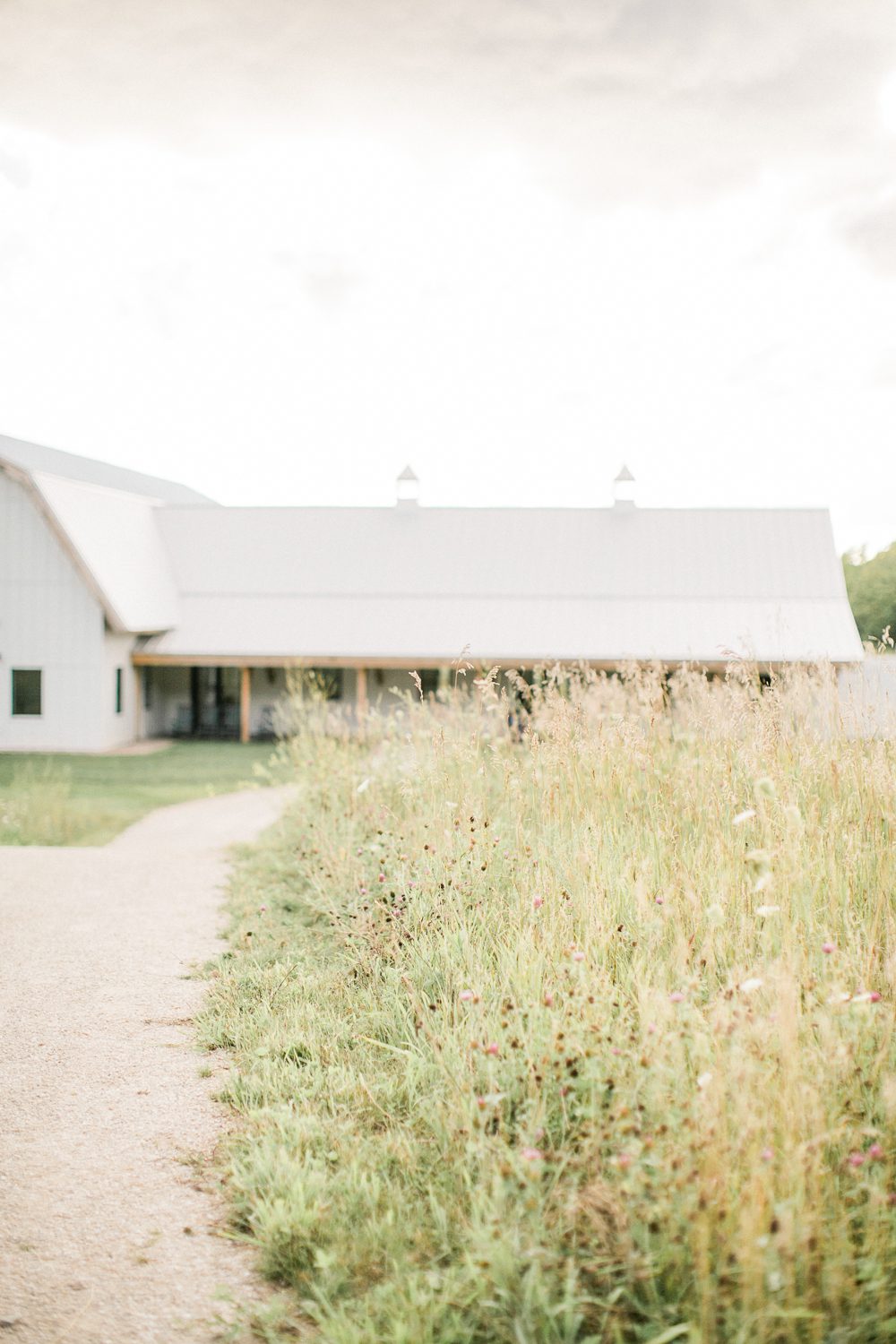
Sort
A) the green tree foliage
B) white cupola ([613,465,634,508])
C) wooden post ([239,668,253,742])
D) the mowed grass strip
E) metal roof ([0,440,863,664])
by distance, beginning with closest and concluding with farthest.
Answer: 1. the mowed grass strip
2. the green tree foliage
3. metal roof ([0,440,863,664])
4. wooden post ([239,668,253,742])
5. white cupola ([613,465,634,508])

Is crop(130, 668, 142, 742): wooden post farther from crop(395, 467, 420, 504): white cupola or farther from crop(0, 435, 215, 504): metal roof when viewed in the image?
crop(0, 435, 215, 504): metal roof

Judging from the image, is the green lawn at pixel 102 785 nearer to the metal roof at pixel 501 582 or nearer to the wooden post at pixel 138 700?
the wooden post at pixel 138 700

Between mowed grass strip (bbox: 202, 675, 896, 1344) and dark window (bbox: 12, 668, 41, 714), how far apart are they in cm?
1410

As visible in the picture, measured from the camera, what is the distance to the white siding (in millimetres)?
18203

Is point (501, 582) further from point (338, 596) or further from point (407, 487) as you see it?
point (338, 596)

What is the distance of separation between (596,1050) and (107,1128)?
208 centimetres

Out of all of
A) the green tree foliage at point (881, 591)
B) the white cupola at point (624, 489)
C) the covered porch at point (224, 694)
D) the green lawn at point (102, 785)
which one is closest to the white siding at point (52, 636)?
the green lawn at point (102, 785)

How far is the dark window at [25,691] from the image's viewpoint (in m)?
18.4

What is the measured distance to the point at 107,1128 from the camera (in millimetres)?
3682

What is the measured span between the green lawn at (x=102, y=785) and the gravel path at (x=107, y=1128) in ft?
10.8


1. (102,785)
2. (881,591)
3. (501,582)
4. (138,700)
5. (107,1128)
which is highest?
(501,582)

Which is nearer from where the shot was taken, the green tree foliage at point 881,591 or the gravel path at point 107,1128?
the gravel path at point 107,1128

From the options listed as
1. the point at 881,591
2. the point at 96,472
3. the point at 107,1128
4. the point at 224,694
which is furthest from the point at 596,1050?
the point at 96,472

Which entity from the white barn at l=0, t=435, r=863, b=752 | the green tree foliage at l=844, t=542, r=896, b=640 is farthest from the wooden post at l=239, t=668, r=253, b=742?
the green tree foliage at l=844, t=542, r=896, b=640
